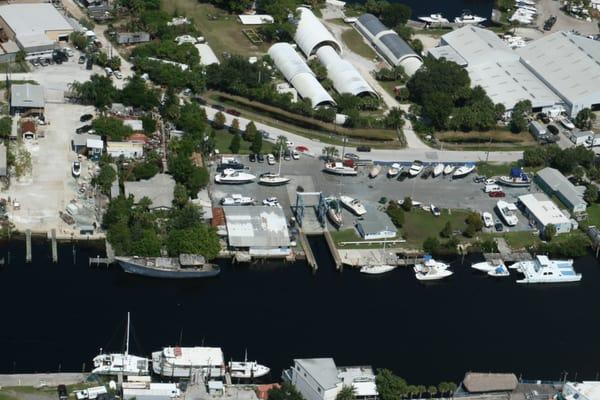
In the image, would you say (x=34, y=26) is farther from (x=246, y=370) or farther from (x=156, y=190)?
(x=246, y=370)

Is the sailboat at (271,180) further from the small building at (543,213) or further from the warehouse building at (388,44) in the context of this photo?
the warehouse building at (388,44)

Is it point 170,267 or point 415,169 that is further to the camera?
point 415,169

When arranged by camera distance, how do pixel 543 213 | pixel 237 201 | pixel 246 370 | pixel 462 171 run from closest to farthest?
1. pixel 246 370
2. pixel 237 201
3. pixel 543 213
4. pixel 462 171

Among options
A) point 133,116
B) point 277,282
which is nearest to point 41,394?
point 277,282

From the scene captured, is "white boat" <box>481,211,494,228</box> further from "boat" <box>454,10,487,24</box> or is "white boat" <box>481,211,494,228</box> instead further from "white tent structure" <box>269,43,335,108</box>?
"boat" <box>454,10,487,24</box>

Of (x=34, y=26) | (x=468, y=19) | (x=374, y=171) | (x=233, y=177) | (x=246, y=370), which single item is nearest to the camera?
(x=246, y=370)

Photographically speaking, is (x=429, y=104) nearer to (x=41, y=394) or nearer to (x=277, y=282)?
(x=277, y=282)

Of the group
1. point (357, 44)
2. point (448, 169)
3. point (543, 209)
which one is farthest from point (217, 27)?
point (543, 209)

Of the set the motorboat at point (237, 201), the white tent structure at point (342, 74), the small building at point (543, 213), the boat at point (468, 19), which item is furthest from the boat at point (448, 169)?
the boat at point (468, 19)
